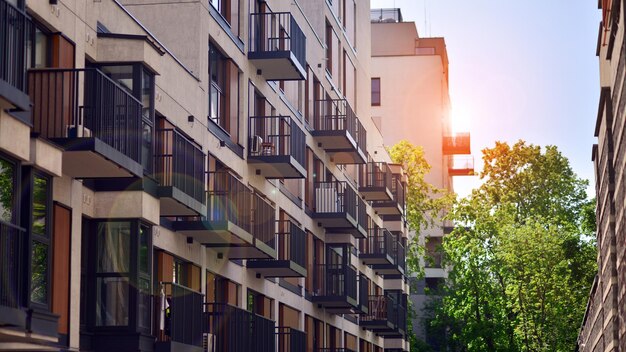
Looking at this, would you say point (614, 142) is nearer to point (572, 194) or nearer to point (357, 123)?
point (357, 123)

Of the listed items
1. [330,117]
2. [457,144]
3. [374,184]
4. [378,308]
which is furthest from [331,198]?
[457,144]

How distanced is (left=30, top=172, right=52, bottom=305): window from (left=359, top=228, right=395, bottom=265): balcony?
124 ft

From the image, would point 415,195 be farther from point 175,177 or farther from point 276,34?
point 175,177

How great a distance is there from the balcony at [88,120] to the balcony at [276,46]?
14152 mm

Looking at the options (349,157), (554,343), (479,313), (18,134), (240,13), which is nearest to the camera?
(18,134)

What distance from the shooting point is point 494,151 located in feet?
271

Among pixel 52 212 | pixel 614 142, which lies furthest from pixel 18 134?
pixel 614 142

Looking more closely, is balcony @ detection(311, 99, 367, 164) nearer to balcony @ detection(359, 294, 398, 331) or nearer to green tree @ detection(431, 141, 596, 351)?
balcony @ detection(359, 294, 398, 331)

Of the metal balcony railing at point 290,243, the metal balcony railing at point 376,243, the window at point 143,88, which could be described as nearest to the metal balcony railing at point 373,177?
the metal balcony railing at point 376,243

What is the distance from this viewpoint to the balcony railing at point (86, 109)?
21.2m

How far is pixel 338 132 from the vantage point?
48.3 metres

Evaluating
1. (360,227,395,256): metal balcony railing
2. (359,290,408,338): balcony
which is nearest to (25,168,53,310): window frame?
(359,290,408,338): balcony

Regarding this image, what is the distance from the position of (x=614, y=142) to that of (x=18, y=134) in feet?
36.5

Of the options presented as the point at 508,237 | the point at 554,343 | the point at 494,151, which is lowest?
the point at 554,343
